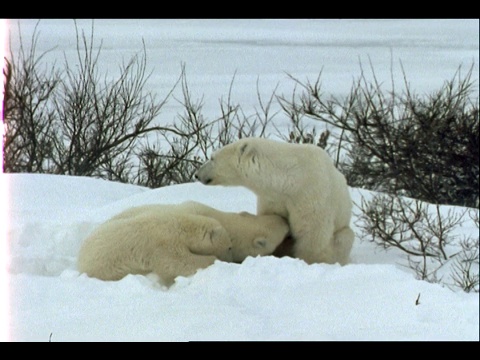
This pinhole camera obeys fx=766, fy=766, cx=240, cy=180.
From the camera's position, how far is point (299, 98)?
8.79 meters

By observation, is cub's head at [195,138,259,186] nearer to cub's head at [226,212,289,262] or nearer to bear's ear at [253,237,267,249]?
cub's head at [226,212,289,262]

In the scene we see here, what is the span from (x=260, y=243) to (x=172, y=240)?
64cm

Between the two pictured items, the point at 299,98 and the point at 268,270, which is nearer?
the point at 268,270

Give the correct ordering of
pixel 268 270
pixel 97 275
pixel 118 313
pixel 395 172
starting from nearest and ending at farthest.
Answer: pixel 118 313 → pixel 268 270 → pixel 97 275 → pixel 395 172

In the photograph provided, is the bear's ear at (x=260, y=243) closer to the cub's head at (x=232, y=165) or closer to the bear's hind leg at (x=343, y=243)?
the cub's head at (x=232, y=165)

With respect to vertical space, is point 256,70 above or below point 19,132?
above

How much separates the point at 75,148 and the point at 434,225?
4.90 m

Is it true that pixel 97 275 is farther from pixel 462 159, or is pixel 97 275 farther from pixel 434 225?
pixel 462 159

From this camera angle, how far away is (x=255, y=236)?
17.3 feet

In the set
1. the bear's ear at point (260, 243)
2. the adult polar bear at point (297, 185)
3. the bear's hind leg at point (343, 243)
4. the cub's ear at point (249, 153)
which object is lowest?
the bear's hind leg at point (343, 243)

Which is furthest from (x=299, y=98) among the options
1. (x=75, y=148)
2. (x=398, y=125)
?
(x=75, y=148)

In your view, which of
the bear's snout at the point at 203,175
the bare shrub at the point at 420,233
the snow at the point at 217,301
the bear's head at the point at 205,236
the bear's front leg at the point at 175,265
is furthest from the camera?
the bear's snout at the point at 203,175

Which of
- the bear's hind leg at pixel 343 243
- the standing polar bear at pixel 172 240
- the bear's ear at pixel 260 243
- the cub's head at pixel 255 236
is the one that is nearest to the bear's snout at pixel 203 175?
the standing polar bear at pixel 172 240

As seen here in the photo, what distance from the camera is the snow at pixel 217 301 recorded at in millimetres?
3605
